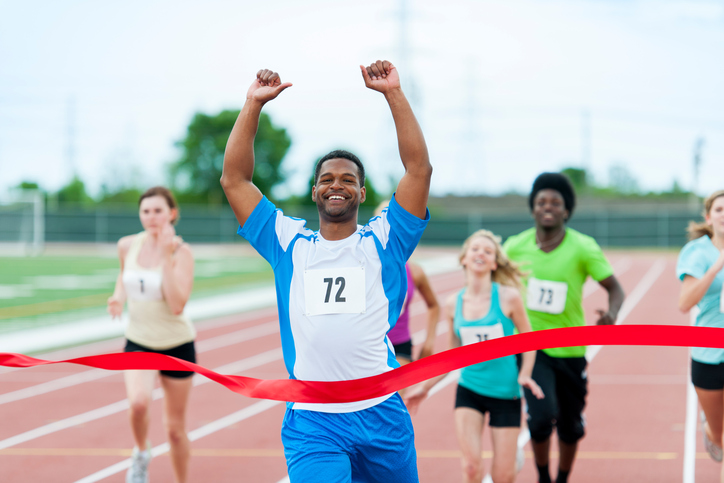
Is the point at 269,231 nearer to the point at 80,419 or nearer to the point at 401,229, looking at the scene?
the point at 401,229

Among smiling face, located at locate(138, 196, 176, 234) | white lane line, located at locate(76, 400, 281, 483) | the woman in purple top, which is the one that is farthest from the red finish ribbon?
white lane line, located at locate(76, 400, 281, 483)

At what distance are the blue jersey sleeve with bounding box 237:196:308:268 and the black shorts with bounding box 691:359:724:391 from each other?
9.20 feet

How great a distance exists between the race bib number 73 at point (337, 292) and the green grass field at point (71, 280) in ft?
40.6

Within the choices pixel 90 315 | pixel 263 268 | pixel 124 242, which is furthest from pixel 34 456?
pixel 263 268

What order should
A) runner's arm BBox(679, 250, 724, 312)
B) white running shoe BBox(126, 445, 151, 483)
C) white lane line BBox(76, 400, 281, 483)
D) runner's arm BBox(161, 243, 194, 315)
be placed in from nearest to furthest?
1. runner's arm BBox(679, 250, 724, 312)
2. runner's arm BBox(161, 243, 194, 315)
3. white running shoe BBox(126, 445, 151, 483)
4. white lane line BBox(76, 400, 281, 483)

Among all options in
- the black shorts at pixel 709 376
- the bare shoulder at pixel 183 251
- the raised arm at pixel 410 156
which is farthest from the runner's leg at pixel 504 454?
the bare shoulder at pixel 183 251

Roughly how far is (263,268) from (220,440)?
78.3 ft

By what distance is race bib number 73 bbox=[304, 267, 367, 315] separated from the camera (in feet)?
9.91

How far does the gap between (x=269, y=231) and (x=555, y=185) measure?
2.98 m

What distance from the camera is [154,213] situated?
522cm

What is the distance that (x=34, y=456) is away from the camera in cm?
625

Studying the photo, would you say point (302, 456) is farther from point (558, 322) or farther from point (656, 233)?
point (656, 233)

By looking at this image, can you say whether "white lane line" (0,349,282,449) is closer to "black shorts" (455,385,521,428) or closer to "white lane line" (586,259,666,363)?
"black shorts" (455,385,521,428)

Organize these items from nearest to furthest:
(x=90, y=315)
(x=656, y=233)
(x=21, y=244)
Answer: (x=90, y=315) < (x=21, y=244) < (x=656, y=233)
